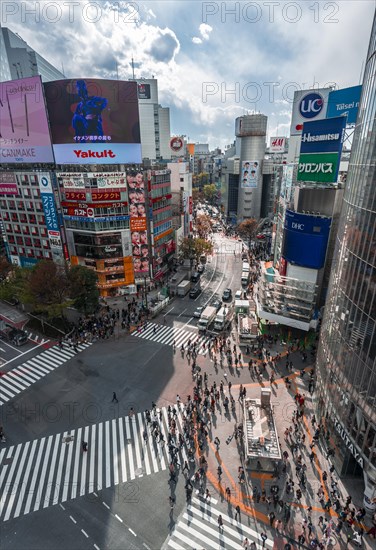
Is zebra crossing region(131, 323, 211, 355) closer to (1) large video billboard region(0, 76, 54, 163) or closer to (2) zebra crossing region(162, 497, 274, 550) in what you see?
(2) zebra crossing region(162, 497, 274, 550)

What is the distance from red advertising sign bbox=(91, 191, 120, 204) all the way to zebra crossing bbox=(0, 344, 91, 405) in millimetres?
24058

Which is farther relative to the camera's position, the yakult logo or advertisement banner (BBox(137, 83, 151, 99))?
advertisement banner (BBox(137, 83, 151, 99))

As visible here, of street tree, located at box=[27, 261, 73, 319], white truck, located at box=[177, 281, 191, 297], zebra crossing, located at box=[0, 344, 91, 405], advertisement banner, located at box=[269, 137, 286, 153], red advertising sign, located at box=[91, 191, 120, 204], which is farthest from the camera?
advertisement banner, located at box=[269, 137, 286, 153]

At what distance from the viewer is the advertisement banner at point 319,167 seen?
3800 centimetres

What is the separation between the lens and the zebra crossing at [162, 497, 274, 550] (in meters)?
19.4

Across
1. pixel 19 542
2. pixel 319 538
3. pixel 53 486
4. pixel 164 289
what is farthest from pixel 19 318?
pixel 319 538

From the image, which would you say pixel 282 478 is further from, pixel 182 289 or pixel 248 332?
pixel 182 289

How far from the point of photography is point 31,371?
3616 cm

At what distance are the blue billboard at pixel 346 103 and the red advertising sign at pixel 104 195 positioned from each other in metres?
35.7

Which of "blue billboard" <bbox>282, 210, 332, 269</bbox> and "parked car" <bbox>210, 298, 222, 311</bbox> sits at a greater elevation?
"blue billboard" <bbox>282, 210, 332, 269</bbox>

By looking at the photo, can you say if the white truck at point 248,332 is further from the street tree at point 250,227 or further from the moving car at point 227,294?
the street tree at point 250,227

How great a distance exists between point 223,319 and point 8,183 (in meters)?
48.3

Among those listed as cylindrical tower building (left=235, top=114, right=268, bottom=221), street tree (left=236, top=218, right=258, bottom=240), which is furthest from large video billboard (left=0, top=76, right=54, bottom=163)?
cylindrical tower building (left=235, top=114, right=268, bottom=221)

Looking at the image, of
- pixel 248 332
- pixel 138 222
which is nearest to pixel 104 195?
pixel 138 222
